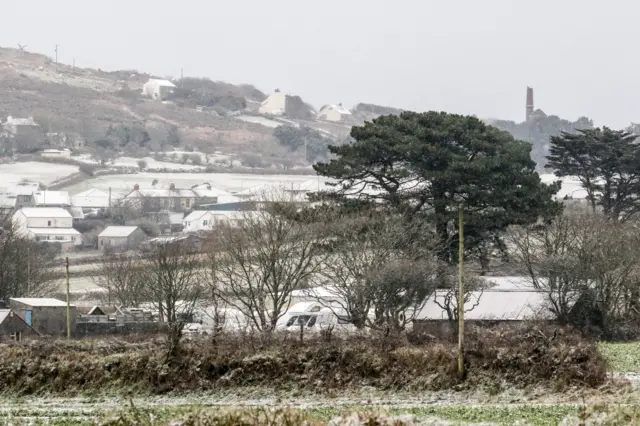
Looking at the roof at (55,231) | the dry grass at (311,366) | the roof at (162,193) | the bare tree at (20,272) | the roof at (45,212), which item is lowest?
the roof at (55,231)

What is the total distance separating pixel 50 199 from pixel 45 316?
122 metres

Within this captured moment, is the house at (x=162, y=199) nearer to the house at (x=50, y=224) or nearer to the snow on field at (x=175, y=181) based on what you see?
the snow on field at (x=175, y=181)

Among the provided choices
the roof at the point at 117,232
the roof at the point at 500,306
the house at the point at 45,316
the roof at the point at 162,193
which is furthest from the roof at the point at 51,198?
the roof at the point at 500,306

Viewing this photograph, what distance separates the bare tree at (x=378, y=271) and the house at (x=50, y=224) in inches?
3227

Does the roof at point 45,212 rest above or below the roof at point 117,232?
above

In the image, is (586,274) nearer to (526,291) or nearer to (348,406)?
(526,291)

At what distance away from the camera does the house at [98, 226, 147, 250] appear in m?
118

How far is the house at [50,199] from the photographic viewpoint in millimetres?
159125

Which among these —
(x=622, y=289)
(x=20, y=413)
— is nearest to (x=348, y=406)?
(x=20, y=413)

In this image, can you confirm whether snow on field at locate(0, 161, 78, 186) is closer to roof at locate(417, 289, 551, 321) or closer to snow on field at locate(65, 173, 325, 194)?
snow on field at locate(65, 173, 325, 194)

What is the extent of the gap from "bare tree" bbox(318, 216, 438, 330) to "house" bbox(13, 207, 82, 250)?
81970mm

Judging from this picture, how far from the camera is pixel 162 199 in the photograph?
16238cm

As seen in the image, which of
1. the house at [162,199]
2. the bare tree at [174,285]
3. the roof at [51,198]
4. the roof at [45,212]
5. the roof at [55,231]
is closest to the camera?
the bare tree at [174,285]

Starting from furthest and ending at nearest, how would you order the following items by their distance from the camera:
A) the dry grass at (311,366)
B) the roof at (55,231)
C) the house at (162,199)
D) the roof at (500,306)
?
the house at (162,199), the roof at (55,231), the roof at (500,306), the dry grass at (311,366)
